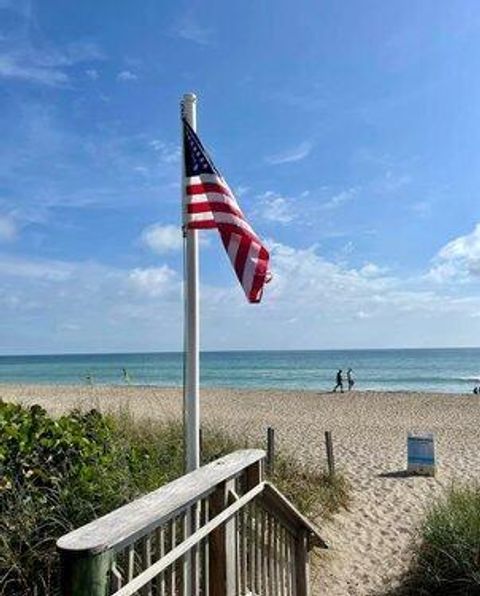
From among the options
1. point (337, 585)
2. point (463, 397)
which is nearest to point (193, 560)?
point (337, 585)

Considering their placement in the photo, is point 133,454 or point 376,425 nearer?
point 133,454

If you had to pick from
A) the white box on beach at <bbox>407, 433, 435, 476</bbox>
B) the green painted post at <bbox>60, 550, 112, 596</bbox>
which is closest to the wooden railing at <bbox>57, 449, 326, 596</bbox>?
the green painted post at <bbox>60, 550, 112, 596</bbox>

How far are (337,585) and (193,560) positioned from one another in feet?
13.3

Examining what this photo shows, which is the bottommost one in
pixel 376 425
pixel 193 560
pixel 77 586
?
pixel 376 425

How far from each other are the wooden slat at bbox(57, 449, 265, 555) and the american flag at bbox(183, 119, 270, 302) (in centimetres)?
177

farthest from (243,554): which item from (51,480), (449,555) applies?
(449,555)

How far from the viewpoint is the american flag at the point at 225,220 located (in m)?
5.39

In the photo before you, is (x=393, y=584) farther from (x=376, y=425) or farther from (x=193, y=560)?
(x=376, y=425)

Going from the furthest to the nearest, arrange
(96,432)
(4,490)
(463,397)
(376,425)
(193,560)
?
(463,397) < (376,425) < (96,432) < (4,490) < (193,560)

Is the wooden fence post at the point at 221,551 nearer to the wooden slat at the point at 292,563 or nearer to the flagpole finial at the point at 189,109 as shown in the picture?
the wooden slat at the point at 292,563

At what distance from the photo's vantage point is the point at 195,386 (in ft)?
17.4

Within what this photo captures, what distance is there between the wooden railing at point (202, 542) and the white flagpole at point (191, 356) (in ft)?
2.30

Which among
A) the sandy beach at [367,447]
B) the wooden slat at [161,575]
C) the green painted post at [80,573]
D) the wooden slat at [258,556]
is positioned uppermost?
the green painted post at [80,573]

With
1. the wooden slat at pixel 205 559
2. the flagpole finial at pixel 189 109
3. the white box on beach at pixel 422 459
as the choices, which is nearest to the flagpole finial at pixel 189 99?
the flagpole finial at pixel 189 109
